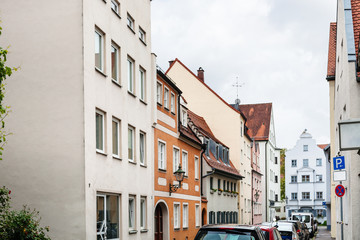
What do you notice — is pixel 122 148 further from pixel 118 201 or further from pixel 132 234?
pixel 132 234

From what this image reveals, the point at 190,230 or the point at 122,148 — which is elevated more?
the point at 122,148

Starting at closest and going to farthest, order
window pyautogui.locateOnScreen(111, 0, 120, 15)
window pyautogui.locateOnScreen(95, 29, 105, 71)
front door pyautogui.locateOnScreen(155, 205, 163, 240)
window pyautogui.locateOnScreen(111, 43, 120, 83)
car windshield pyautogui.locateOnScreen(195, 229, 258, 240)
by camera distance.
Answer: car windshield pyautogui.locateOnScreen(195, 229, 258, 240), window pyautogui.locateOnScreen(95, 29, 105, 71), window pyautogui.locateOnScreen(111, 43, 120, 83), window pyautogui.locateOnScreen(111, 0, 120, 15), front door pyautogui.locateOnScreen(155, 205, 163, 240)

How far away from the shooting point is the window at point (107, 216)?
684 inches

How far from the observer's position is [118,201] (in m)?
19.4

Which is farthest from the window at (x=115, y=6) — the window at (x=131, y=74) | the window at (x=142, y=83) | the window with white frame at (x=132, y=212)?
the window with white frame at (x=132, y=212)

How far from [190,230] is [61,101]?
15.8 meters

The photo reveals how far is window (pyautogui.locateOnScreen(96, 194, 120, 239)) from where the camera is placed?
17.4 metres

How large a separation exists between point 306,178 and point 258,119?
91.3 ft

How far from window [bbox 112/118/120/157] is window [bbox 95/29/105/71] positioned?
84.7 inches

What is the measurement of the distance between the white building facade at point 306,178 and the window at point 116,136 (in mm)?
79463

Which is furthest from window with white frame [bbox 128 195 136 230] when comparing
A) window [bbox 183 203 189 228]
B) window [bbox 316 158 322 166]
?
window [bbox 316 158 322 166]

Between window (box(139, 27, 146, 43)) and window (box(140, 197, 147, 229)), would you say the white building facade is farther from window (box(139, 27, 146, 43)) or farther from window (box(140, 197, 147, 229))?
window (box(139, 27, 146, 43))

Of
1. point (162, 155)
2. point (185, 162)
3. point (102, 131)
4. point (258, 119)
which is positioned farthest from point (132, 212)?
point (258, 119)

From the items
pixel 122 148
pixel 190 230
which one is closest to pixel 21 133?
pixel 122 148
